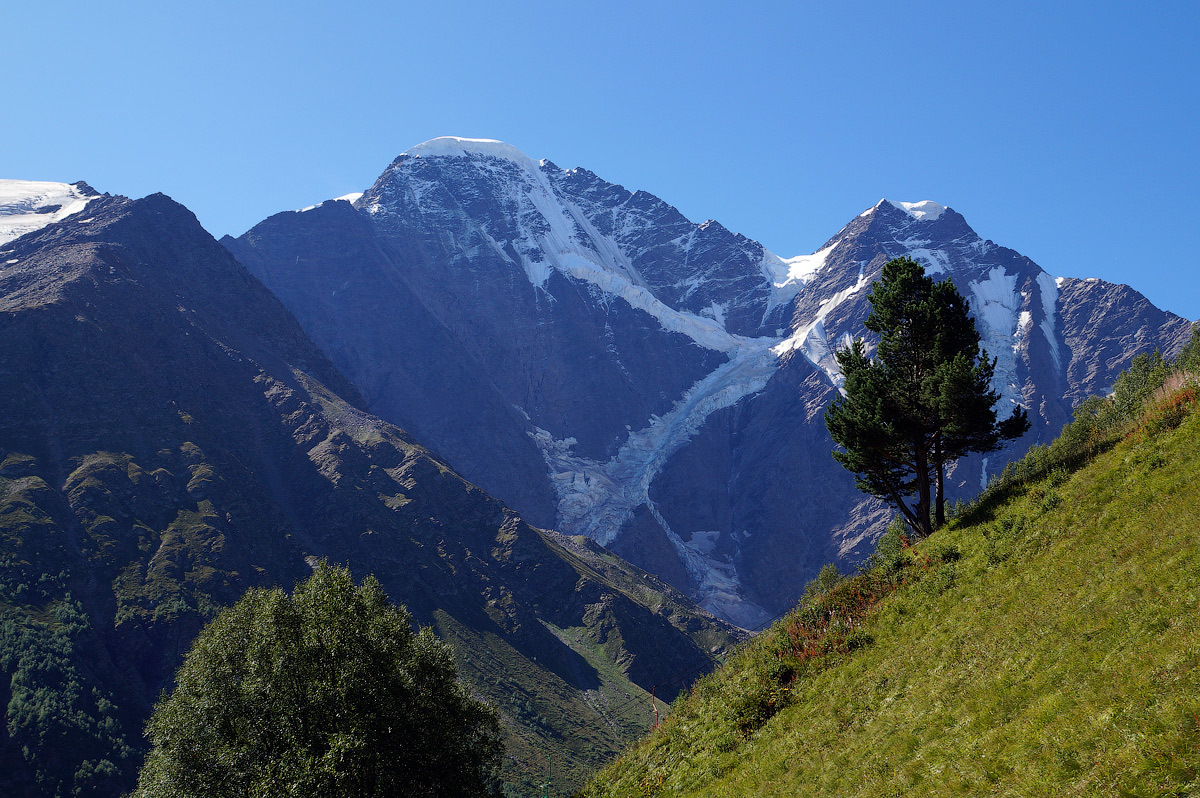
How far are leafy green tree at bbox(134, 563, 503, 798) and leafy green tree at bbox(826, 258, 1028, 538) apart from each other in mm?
22794

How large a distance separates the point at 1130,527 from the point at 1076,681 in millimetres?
7469

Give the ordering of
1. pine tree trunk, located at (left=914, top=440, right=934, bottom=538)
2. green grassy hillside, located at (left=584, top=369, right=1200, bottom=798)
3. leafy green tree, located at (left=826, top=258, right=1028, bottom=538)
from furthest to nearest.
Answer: pine tree trunk, located at (left=914, top=440, right=934, bottom=538) < leafy green tree, located at (left=826, top=258, right=1028, bottom=538) < green grassy hillside, located at (left=584, top=369, right=1200, bottom=798)

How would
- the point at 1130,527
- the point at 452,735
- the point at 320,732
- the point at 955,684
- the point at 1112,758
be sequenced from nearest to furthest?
the point at 1112,758
the point at 955,684
the point at 1130,527
the point at 320,732
the point at 452,735

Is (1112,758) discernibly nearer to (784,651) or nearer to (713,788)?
(713,788)

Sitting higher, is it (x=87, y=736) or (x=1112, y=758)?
(x=1112, y=758)

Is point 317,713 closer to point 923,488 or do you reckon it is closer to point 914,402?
point 923,488

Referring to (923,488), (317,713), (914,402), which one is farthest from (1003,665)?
(317,713)

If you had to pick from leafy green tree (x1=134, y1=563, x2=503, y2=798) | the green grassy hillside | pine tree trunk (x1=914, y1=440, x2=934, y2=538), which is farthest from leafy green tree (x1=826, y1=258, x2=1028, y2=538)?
leafy green tree (x1=134, y1=563, x2=503, y2=798)

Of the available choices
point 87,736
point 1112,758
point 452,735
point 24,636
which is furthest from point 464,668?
point 1112,758

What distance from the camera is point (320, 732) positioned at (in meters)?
29.2

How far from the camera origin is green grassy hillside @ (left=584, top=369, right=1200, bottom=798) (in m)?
13.9

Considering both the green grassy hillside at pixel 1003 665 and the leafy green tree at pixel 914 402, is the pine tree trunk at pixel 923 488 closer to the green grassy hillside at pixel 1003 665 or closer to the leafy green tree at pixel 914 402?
the leafy green tree at pixel 914 402

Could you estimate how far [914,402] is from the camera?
107 feet

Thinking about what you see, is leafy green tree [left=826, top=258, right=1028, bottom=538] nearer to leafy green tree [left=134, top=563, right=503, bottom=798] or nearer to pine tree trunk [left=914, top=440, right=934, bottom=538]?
pine tree trunk [left=914, top=440, right=934, bottom=538]
